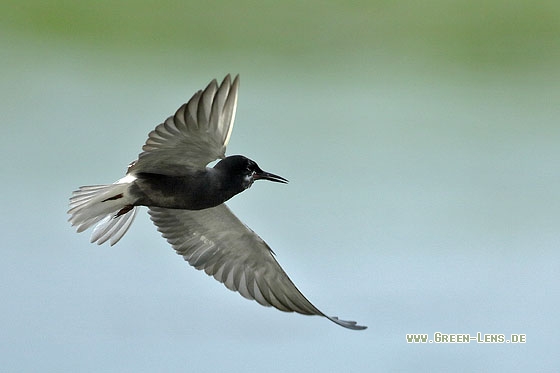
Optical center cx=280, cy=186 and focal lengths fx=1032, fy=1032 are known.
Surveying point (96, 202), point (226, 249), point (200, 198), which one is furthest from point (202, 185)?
point (226, 249)

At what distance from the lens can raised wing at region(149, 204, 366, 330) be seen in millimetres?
2539

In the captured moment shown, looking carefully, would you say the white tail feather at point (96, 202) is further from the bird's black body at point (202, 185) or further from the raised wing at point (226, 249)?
the raised wing at point (226, 249)

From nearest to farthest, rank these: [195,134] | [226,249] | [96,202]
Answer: [195,134]
[96,202]
[226,249]

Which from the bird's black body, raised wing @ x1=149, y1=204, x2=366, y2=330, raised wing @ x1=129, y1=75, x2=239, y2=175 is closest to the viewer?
raised wing @ x1=129, y1=75, x2=239, y2=175

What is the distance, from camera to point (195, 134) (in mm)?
2117

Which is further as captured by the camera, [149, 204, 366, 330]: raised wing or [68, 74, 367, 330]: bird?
[149, 204, 366, 330]: raised wing

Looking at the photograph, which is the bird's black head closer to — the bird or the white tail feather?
the bird

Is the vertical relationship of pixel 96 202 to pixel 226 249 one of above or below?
below

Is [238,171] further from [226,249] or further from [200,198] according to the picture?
[226,249]

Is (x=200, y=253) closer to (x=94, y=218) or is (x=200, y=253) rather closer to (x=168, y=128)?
(x=94, y=218)

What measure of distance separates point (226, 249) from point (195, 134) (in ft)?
1.77

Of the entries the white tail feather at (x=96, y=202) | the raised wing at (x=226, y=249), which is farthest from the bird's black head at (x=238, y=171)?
the raised wing at (x=226, y=249)

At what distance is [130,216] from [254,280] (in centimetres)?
34

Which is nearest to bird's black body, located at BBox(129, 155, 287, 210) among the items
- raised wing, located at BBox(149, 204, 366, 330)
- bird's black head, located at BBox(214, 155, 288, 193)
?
bird's black head, located at BBox(214, 155, 288, 193)
